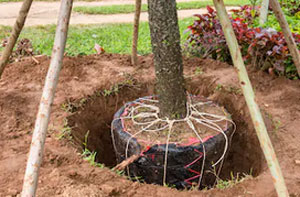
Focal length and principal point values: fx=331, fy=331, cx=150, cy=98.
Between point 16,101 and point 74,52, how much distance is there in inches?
62.1

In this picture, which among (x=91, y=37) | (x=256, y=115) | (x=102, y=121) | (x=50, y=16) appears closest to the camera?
(x=256, y=115)

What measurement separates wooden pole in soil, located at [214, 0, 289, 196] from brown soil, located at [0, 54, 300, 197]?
53 centimetres

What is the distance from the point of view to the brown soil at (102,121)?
6.55 feet

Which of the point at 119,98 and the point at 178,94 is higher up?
the point at 178,94

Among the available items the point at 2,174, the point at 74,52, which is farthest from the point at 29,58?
the point at 2,174

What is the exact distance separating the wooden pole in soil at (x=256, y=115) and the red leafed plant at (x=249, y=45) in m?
1.86

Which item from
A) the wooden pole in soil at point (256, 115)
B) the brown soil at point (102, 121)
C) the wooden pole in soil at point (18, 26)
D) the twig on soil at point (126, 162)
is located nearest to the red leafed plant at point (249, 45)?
the brown soil at point (102, 121)

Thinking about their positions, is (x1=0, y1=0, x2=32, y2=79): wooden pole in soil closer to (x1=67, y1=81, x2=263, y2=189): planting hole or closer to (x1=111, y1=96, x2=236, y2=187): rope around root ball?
(x1=67, y1=81, x2=263, y2=189): planting hole

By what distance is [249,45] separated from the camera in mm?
3543

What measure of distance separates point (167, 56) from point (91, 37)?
3220 mm

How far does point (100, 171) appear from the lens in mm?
2141

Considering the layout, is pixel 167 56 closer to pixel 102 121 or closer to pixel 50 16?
pixel 102 121

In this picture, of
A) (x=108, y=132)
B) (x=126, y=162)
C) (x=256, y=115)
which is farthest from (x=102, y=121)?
(x=256, y=115)

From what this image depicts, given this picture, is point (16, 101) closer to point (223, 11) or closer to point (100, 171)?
point (100, 171)
